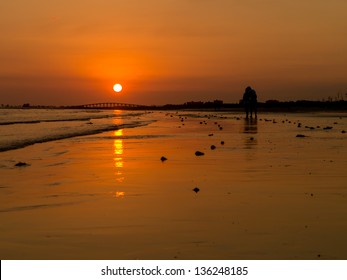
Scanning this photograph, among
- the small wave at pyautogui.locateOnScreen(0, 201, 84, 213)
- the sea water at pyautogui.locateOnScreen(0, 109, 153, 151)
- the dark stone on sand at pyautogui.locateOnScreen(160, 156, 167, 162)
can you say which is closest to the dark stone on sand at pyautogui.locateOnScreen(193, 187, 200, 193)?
the small wave at pyautogui.locateOnScreen(0, 201, 84, 213)

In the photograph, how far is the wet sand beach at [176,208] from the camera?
24.3 ft

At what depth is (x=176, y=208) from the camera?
32.4 ft

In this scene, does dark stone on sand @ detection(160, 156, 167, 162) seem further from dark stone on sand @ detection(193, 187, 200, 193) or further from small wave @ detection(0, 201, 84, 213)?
small wave @ detection(0, 201, 84, 213)

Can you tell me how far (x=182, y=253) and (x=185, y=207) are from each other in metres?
2.76

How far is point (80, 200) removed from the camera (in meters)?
10.7

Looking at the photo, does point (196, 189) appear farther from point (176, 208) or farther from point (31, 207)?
point (31, 207)

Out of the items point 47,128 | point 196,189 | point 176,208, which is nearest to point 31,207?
point 176,208

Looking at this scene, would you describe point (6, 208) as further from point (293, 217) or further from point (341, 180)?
point (341, 180)

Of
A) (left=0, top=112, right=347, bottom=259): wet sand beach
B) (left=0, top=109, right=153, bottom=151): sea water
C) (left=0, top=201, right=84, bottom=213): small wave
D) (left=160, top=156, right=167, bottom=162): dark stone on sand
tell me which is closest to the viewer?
(left=0, top=112, right=347, bottom=259): wet sand beach

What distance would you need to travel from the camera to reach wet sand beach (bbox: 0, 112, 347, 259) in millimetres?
7402

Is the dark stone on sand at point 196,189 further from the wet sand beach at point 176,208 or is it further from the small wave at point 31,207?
the small wave at point 31,207

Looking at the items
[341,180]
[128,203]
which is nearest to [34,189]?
[128,203]

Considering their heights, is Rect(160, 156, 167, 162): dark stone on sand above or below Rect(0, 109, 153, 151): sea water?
above

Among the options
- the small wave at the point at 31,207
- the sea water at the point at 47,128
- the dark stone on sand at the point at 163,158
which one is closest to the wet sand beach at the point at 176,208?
the small wave at the point at 31,207
